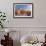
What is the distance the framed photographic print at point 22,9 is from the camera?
4984mm

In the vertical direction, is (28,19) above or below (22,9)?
below

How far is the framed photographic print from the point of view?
16.4ft

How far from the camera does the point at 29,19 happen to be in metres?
5.00

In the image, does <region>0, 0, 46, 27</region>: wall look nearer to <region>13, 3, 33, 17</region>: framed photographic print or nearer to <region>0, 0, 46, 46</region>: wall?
<region>0, 0, 46, 46</region>: wall

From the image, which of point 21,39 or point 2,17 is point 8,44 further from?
point 2,17

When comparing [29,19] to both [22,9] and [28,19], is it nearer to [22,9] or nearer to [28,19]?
[28,19]

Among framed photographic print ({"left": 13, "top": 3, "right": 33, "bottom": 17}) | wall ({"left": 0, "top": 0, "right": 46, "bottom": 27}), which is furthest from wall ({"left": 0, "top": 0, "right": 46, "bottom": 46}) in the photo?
framed photographic print ({"left": 13, "top": 3, "right": 33, "bottom": 17})

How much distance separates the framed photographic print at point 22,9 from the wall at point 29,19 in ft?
0.34

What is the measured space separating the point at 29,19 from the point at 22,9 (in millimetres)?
419

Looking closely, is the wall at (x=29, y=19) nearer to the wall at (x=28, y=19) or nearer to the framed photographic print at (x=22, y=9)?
the wall at (x=28, y=19)

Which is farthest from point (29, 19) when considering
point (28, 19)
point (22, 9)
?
point (22, 9)

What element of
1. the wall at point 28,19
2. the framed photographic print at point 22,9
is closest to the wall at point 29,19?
the wall at point 28,19

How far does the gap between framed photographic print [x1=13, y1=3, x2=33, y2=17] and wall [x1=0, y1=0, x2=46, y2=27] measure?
0.34 ft

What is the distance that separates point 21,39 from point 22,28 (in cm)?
42
